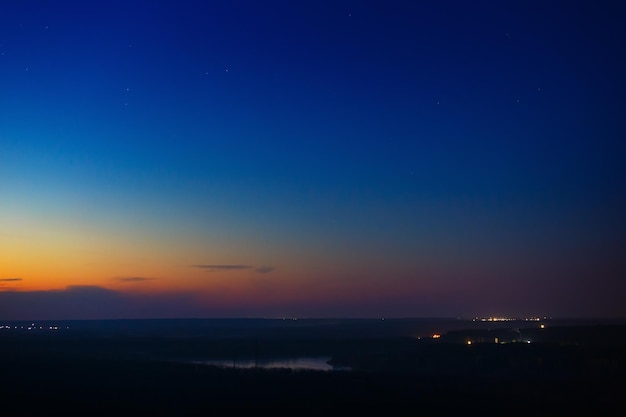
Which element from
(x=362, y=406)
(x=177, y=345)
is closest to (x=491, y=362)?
(x=362, y=406)

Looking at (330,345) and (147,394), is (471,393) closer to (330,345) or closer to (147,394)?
(147,394)

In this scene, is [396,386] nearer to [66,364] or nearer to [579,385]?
[579,385]

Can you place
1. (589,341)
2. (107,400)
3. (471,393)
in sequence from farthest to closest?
(589,341), (471,393), (107,400)

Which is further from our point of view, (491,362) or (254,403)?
(491,362)

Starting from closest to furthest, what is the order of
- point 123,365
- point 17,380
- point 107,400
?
point 107,400 < point 17,380 < point 123,365

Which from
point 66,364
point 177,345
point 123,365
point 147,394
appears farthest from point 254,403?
point 177,345

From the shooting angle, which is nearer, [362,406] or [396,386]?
[362,406]

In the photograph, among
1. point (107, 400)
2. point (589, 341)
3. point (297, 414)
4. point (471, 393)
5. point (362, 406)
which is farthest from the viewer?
point (589, 341)

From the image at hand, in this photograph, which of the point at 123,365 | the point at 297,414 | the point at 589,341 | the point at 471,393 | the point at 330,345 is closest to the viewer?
the point at 297,414
